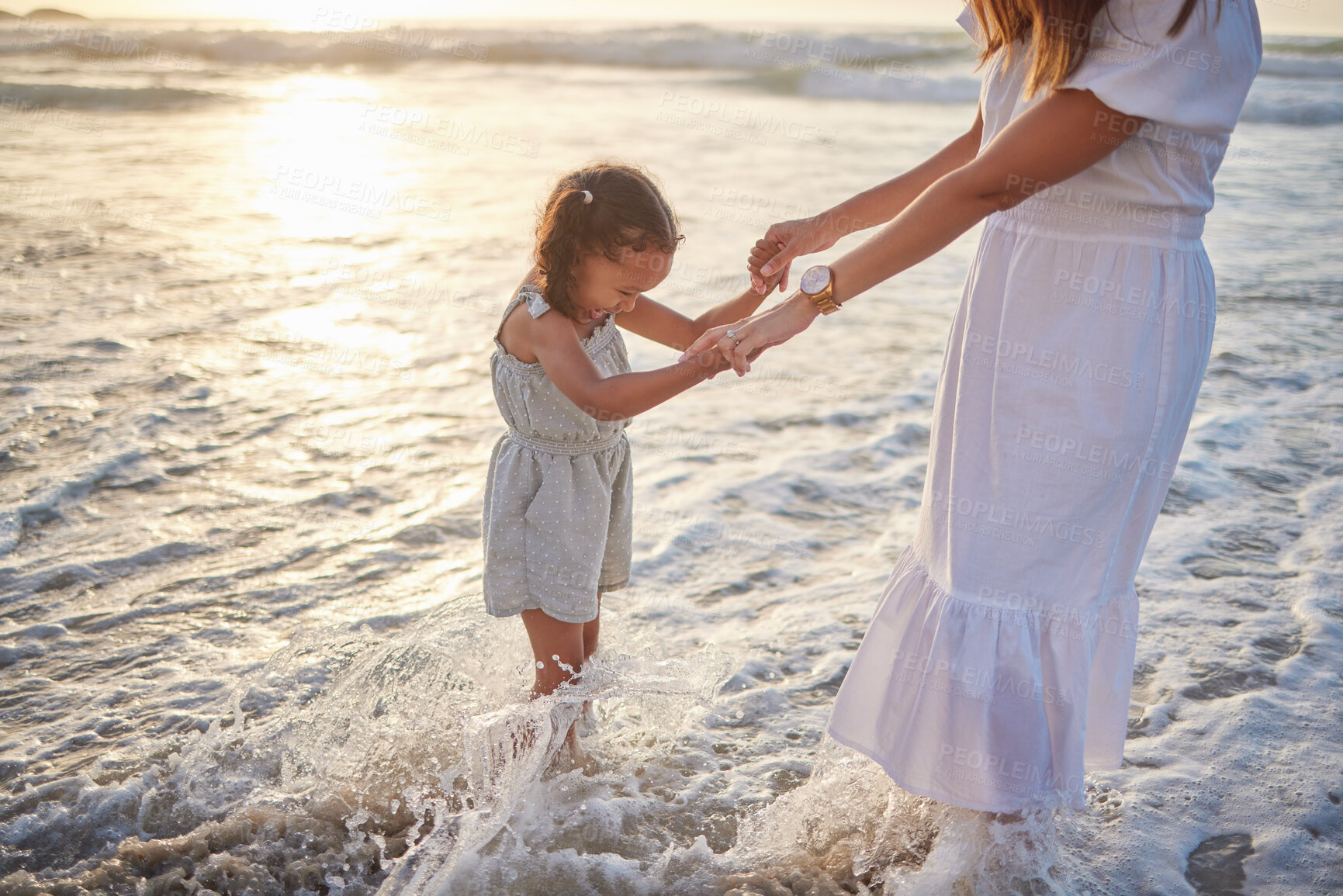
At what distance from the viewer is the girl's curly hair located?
2238 millimetres

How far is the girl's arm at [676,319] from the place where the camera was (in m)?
2.63

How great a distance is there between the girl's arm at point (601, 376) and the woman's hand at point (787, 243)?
1.56 ft

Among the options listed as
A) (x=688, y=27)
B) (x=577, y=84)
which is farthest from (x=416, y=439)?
(x=688, y=27)

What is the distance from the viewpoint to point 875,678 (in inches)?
88.4

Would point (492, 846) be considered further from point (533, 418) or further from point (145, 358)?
point (145, 358)

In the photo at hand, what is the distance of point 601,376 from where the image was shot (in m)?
2.29

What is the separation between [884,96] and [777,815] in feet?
69.3
